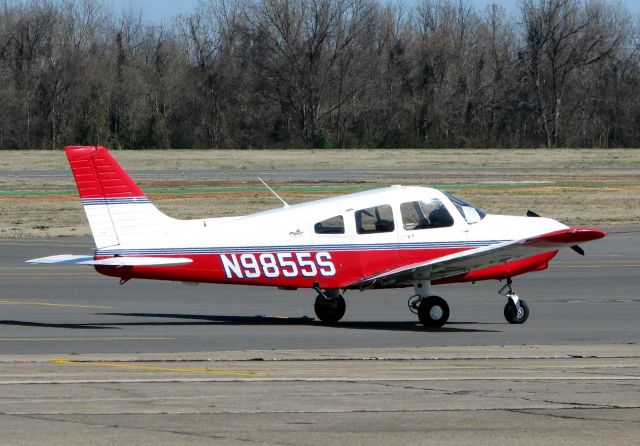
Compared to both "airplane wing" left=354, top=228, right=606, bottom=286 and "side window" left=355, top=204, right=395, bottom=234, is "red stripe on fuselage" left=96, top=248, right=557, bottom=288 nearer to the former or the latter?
"airplane wing" left=354, top=228, right=606, bottom=286

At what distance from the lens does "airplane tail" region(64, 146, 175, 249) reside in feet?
53.5

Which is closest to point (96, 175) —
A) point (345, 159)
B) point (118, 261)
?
point (118, 261)

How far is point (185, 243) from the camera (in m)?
16.4

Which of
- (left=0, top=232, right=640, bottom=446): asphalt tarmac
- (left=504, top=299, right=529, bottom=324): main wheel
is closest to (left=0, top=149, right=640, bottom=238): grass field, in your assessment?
(left=0, top=232, right=640, bottom=446): asphalt tarmac

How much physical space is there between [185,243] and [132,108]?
74867 millimetres

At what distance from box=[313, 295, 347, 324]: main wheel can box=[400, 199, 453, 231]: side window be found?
1.52 metres

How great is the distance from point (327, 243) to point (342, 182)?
35.2 meters

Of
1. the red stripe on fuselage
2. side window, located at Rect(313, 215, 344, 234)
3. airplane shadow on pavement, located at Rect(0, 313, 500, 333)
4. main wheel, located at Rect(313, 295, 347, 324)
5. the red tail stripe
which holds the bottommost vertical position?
airplane shadow on pavement, located at Rect(0, 313, 500, 333)

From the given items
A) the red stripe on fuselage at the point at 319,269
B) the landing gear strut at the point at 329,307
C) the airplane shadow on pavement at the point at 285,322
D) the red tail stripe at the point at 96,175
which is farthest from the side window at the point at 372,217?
the red tail stripe at the point at 96,175

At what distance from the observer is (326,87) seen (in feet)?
308

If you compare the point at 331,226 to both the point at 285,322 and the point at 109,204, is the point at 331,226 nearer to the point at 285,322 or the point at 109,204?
the point at 285,322

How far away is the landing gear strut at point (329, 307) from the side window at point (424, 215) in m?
1.49

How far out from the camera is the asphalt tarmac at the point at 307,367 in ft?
30.4

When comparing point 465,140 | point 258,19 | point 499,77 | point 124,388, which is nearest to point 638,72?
point 499,77
